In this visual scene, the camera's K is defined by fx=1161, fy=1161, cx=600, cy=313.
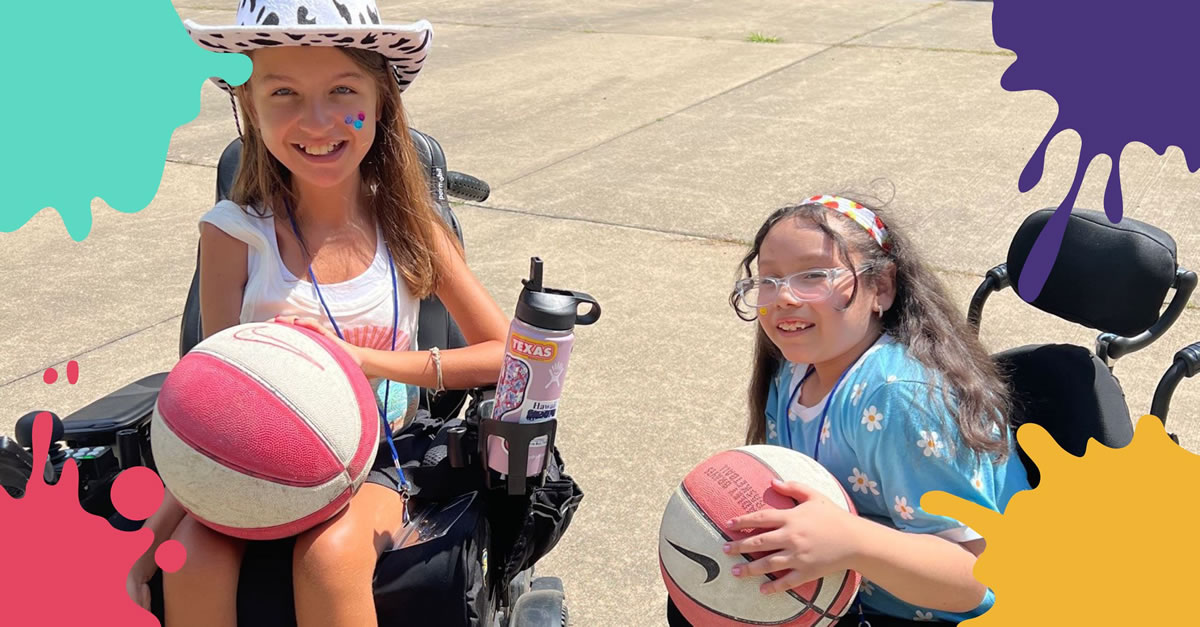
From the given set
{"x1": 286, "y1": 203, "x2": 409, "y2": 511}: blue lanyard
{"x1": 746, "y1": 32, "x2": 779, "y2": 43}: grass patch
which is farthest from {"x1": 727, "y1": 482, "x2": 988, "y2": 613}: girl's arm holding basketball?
{"x1": 746, "y1": 32, "x2": 779, "y2": 43}: grass patch

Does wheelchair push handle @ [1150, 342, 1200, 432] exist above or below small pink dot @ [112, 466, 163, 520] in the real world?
above

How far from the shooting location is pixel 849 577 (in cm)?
187

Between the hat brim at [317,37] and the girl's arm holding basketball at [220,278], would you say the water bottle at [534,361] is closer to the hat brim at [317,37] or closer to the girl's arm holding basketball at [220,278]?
the hat brim at [317,37]

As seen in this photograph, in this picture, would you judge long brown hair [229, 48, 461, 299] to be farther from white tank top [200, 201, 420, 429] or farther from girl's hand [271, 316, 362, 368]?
girl's hand [271, 316, 362, 368]

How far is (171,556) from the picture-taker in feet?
6.42

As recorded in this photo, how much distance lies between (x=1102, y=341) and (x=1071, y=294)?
19cm

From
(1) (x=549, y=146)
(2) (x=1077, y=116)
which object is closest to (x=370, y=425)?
(2) (x=1077, y=116)

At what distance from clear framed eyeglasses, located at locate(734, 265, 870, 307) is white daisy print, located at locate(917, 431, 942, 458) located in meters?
0.31

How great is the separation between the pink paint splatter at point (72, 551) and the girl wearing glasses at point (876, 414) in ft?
3.37

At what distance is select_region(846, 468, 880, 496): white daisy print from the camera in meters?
2.00

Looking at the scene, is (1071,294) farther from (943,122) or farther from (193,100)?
(943,122)

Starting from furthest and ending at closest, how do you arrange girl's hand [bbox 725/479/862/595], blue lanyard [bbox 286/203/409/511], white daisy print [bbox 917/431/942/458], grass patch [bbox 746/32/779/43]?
grass patch [bbox 746/32/779/43]
blue lanyard [bbox 286/203/409/511]
white daisy print [bbox 917/431/942/458]
girl's hand [bbox 725/479/862/595]

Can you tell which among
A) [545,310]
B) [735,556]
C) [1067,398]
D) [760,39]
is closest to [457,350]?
[545,310]

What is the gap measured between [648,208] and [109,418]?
13.1 ft
